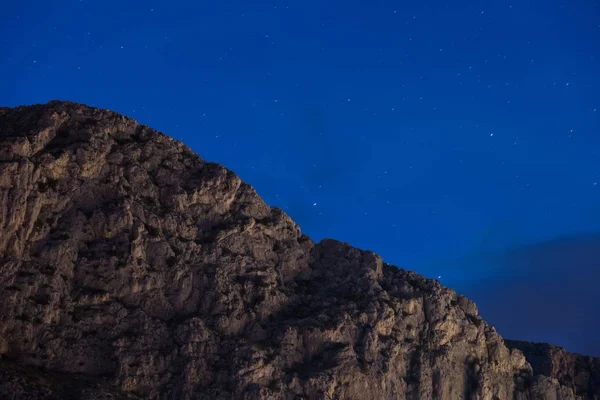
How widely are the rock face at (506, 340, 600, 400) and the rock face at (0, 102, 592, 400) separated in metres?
19.5

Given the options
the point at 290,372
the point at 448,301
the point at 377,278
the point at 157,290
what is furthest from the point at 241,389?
the point at 448,301

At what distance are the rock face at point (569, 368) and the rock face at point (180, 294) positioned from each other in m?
A: 19.5

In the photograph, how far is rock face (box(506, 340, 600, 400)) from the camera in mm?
127250

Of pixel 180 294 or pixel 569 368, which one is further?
pixel 569 368

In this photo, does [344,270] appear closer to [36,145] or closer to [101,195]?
[101,195]

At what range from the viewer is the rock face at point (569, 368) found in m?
127

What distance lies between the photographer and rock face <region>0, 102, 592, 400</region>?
83188 mm

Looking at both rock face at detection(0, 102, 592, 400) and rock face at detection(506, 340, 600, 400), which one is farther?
rock face at detection(506, 340, 600, 400)

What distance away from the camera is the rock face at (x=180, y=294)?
8319 centimetres

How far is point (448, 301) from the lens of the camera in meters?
109

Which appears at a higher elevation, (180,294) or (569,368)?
(569,368)

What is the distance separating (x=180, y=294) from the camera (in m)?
91.7

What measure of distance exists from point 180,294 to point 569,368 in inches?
2758

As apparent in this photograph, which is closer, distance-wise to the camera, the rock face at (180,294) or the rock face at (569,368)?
the rock face at (180,294)
